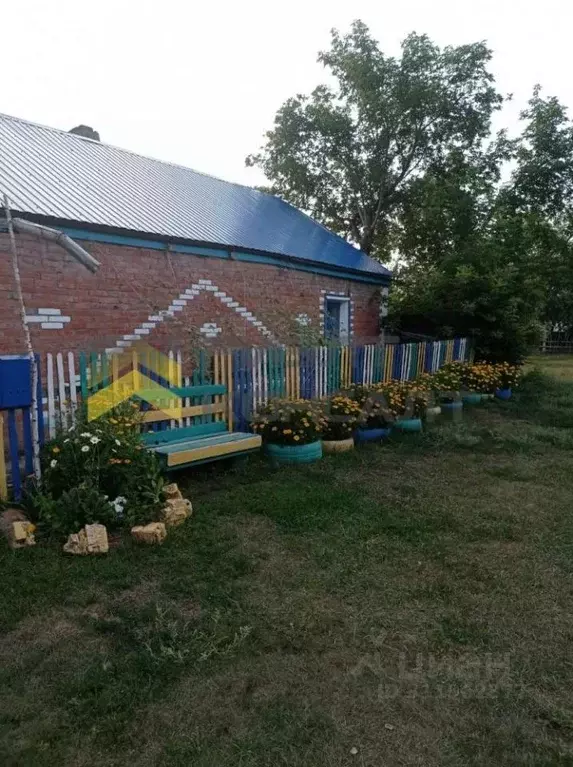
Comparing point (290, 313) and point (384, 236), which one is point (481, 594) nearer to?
point (290, 313)

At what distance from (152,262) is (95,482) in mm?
4580

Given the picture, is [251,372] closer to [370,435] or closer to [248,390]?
[248,390]

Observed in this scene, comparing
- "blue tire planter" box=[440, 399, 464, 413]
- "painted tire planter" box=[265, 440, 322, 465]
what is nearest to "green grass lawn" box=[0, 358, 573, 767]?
"painted tire planter" box=[265, 440, 322, 465]

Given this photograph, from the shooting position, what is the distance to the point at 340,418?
22.1 feet

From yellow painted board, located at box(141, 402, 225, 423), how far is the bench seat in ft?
0.96

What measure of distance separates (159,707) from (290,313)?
894 cm

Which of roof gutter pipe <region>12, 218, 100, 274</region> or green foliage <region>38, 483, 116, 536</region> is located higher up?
roof gutter pipe <region>12, 218, 100, 274</region>

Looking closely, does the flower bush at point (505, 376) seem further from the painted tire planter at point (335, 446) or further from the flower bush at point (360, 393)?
the painted tire planter at point (335, 446)

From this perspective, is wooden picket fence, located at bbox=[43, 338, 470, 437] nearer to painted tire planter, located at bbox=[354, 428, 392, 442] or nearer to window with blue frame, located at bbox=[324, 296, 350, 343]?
painted tire planter, located at bbox=[354, 428, 392, 442]

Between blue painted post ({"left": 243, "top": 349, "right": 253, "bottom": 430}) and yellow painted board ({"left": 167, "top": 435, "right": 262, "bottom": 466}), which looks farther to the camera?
blue painted post ({"left": 243, "top": 349, "right": 253, "bottom": 430})

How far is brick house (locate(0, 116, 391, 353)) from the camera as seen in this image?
6.59 meters

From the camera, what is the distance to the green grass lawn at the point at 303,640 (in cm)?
207

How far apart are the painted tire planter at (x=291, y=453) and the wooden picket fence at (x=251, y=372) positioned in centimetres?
68

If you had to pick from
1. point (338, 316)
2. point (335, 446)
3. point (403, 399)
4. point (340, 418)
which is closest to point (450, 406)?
point (403, 399)
